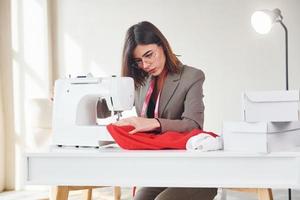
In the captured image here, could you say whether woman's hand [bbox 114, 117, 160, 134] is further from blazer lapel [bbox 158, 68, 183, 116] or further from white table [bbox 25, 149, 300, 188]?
blazer lapel [bbox 158, 68, 183, 116]

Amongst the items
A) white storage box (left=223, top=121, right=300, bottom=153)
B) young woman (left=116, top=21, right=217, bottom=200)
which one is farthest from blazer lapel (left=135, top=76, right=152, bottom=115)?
white storage box (left=223, top=121, right=300, bottom=153)

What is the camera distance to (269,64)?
4695mm

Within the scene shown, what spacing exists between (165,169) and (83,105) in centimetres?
50

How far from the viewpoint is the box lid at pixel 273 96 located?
1.38 meters

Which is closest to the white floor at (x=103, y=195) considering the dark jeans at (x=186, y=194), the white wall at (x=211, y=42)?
the white wall at (x=211, y=42)

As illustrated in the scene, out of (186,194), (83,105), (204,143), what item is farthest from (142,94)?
(204,143)

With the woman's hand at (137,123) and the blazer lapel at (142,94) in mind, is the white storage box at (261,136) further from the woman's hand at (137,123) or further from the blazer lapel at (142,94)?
the blazer lapel at (142,94)

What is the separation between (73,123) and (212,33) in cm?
328

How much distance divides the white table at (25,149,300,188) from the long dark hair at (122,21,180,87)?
59cm

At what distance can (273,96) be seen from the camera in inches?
54.7

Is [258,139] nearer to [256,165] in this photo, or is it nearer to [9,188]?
[256,165]

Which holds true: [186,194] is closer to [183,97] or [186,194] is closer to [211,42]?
[183,97]

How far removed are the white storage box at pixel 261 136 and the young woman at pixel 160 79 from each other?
41 cm

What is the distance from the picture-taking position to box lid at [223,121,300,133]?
1.34 m
